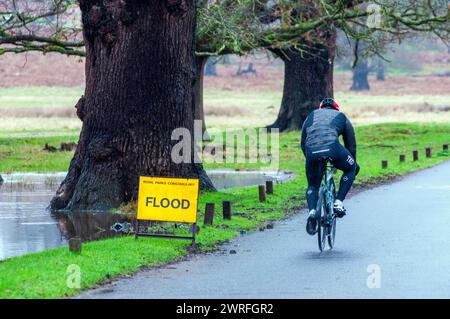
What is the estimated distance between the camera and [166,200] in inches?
599

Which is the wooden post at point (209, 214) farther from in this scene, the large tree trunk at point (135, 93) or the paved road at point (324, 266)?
the large tree trunk at point (135, 93)

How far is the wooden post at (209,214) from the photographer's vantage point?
1734 centimetres

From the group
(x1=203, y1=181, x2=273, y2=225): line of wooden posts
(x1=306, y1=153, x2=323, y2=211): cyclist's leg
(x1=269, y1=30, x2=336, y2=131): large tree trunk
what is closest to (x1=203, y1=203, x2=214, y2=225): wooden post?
(x1=203, y1=181, x2=273, y2=225): line of wooden posts

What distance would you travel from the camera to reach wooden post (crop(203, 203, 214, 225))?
17.3 meters

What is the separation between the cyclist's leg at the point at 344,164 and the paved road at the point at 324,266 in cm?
79

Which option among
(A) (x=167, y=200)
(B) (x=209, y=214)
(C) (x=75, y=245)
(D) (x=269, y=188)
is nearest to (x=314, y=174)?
(A) (x=167, y=200)

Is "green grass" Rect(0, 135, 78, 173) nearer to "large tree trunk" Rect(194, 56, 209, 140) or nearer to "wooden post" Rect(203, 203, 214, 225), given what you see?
"large tree trunk" Rect(194, 56, 209, 140)

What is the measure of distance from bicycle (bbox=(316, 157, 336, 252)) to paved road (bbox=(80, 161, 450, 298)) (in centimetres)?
21

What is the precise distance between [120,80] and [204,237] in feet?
16.4

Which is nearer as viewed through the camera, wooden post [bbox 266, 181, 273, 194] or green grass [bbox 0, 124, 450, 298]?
green grass [bbox 0, 124, 450, 298]

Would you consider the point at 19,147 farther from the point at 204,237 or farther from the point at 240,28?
the point at 204,237

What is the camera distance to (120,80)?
2039 cm

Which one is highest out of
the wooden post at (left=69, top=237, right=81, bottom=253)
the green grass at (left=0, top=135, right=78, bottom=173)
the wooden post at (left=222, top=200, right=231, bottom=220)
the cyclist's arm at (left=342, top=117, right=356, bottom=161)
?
the cyclist's arm at (left=342, top=117, right=356, bottom=161)
